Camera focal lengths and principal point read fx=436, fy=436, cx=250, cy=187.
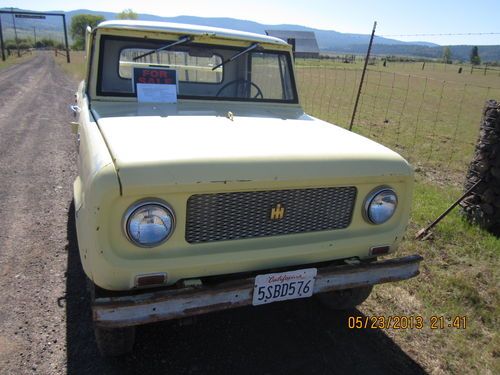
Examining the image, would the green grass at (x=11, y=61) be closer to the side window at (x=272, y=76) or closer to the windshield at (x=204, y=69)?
the windshield at (x=204, y=69)

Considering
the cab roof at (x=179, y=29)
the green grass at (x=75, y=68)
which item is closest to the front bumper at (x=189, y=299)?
the cab roof at (x=179, y=29)

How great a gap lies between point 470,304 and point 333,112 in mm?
10738

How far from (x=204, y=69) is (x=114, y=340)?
2.42m

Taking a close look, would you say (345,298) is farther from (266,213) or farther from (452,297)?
(266,213)

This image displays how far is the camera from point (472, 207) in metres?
4.90

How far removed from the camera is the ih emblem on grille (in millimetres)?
2353

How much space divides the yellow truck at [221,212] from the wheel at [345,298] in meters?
0.01

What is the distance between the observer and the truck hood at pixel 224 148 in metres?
2.09

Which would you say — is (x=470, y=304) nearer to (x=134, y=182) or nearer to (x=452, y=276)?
(x=452, y=276)

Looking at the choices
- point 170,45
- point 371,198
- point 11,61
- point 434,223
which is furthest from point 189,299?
point 11,61

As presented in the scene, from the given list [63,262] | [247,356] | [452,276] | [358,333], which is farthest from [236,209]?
[452,276]

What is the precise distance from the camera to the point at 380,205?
2.62 m

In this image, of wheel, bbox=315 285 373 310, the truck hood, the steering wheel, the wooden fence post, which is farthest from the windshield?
the wooden fence post
